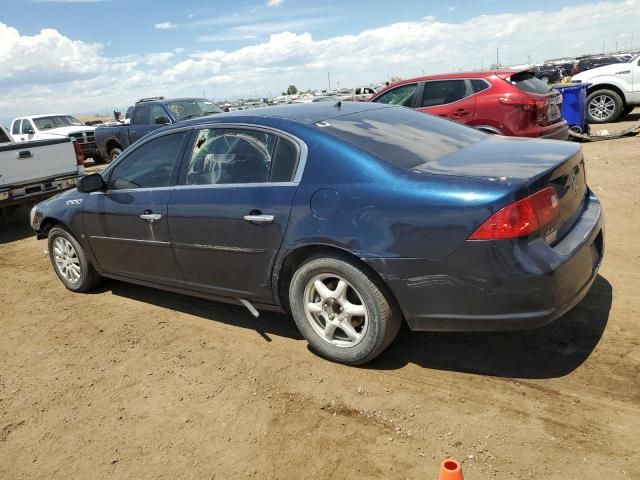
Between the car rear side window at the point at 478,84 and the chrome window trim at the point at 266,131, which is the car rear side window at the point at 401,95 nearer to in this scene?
the car rear side window at the point at 478,84

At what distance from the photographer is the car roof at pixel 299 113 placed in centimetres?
375

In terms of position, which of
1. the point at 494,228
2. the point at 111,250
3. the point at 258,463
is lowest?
the point at 258,463

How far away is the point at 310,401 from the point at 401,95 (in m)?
8.05

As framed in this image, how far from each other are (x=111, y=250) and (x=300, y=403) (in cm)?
248

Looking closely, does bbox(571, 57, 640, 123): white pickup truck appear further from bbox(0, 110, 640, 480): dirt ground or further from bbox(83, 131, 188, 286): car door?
bbox(83, 131, 188, 286): car door

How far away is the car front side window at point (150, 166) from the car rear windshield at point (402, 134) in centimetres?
132

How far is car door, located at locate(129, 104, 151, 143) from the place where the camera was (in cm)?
1255

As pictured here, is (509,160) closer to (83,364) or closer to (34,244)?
(83,364)

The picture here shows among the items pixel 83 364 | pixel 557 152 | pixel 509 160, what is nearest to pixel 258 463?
pixel 83 364

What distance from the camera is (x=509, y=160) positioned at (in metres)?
3.23

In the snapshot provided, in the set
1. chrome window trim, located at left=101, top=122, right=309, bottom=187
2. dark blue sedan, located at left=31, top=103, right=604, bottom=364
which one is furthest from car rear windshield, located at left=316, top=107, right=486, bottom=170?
chrome window trim, located at left=101, top=122, right=309, bottom=187

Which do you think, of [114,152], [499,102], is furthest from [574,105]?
[114,152]

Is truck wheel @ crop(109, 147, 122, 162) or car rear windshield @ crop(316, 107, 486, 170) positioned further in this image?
truck wheel @ crop(109, 147, 122, 162)

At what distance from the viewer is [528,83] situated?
890 cm
